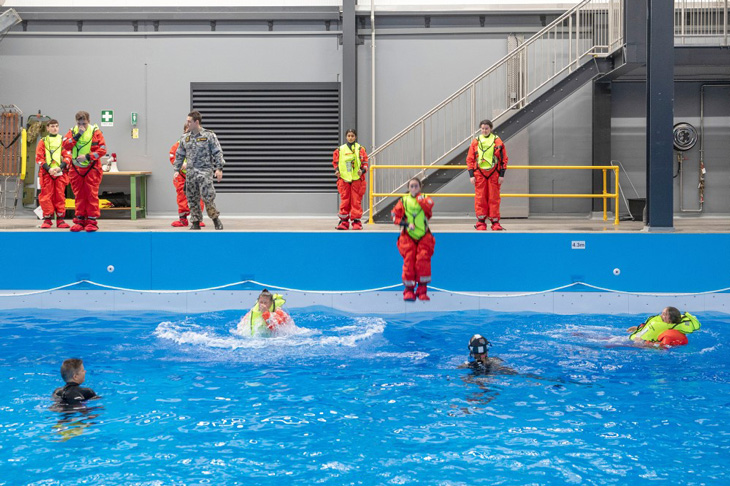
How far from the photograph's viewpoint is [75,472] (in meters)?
6.60

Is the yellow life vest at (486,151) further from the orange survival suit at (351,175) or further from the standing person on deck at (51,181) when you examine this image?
the standing person on deck at (51,181)

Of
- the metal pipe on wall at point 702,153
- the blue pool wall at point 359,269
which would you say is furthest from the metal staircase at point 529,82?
the blue pool wall at point 359,269

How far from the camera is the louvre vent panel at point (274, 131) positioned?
790 inches

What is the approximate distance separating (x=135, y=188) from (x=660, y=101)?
11.4 metres

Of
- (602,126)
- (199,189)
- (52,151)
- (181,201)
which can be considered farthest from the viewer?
(602,126)

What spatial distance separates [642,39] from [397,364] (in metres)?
9.30

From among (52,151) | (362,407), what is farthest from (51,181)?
(362,407)

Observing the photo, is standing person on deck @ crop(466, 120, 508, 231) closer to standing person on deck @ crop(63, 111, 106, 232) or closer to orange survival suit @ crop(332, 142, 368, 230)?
orange survival suit @ crop(332, 142, 368, 230)

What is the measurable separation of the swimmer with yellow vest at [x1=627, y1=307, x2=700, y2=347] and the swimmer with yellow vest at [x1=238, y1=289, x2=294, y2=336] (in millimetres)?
4600

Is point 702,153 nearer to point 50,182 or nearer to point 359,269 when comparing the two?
point 359,269

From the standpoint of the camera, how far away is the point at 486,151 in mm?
14852

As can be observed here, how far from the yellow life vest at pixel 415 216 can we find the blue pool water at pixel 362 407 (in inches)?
54.0

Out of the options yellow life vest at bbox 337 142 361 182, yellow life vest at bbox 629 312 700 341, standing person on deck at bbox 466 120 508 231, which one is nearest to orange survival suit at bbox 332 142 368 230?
yellow life vest at bbox 337 142 361 182

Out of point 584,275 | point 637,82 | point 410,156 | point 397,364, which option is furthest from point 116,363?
point 637,82
